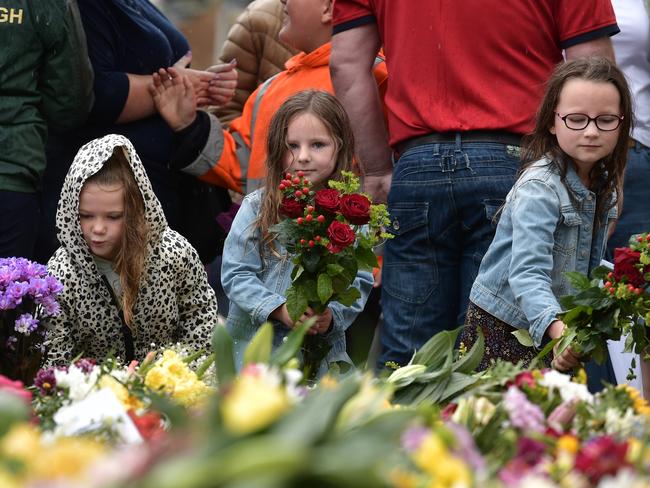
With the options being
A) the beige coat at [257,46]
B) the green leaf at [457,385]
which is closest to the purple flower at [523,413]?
the green leaf at [457,385]

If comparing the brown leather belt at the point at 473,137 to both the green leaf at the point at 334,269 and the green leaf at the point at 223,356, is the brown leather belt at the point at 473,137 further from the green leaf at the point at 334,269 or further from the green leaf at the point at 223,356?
the green leaf at the point at 223,356

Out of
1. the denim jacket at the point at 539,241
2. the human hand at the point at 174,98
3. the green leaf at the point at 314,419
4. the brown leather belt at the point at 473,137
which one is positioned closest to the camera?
the green leaf at the point at 314,419

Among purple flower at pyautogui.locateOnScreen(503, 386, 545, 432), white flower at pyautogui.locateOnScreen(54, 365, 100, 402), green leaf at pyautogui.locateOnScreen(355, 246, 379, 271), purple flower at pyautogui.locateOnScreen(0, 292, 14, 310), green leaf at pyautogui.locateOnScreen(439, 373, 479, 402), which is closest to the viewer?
purple flower at pyautogui.locateOnScreen(503, 386, 545, 432)

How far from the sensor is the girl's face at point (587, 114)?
4043 millimetres

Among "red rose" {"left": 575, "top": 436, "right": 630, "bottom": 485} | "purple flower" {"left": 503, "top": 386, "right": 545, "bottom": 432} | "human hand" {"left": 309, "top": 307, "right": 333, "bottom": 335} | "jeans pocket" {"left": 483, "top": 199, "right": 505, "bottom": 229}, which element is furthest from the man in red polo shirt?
"red rose" {"left": 575, "top": 436, "right": 630, "bottom": 485}

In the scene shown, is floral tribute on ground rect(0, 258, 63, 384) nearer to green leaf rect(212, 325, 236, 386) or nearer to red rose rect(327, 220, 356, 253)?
red rose rect(327, 220, 356, 253)

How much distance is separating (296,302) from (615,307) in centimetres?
98

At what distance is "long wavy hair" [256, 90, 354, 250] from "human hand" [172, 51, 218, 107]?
1000 millimetres

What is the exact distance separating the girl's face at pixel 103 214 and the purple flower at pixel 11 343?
2.99ft

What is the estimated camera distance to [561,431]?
2.01 metres

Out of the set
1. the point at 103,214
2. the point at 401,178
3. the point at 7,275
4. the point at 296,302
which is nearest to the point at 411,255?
the point at 401,178

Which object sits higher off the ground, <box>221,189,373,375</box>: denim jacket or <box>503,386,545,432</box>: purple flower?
<box>503,386,545,432</box>: purple flower

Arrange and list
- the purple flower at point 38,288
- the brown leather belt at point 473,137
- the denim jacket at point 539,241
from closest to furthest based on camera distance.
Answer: the purple flower at point 38,288 < the denim jacket at point 539,241 < the brown leather belt at point 473,137

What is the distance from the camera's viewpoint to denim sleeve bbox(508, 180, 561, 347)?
379cm
